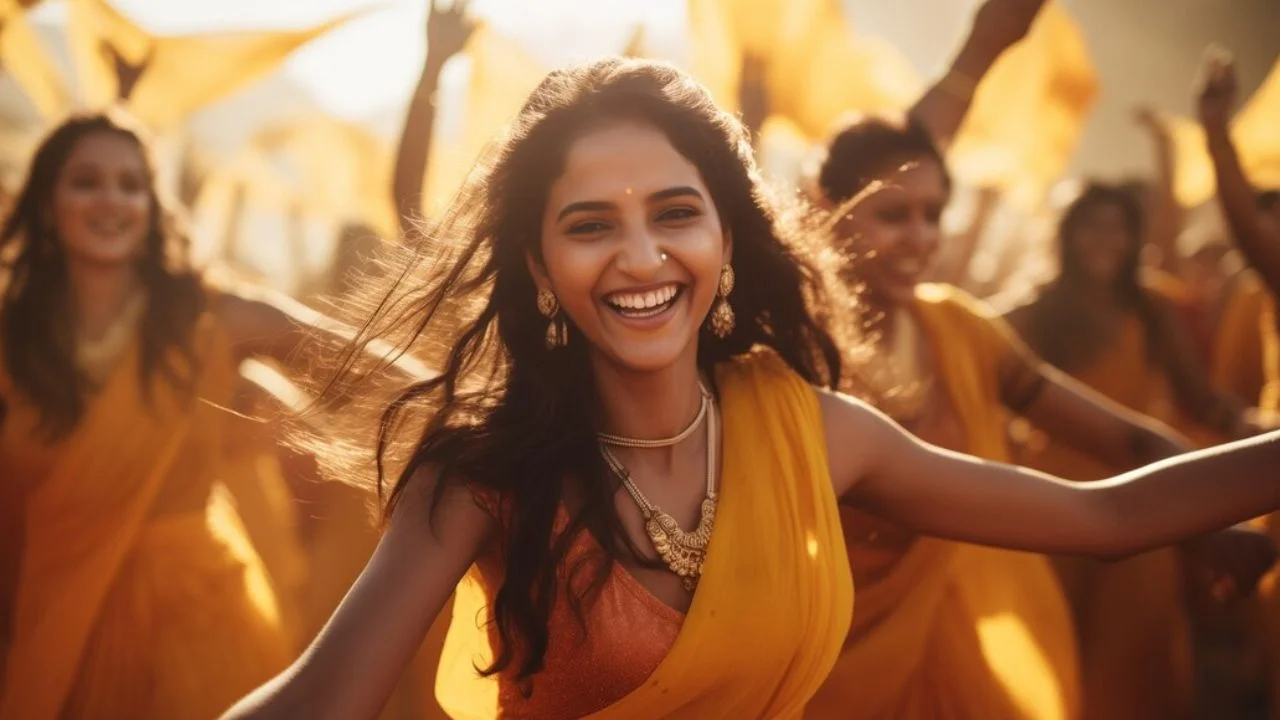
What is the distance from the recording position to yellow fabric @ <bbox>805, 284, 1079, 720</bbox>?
3.09m

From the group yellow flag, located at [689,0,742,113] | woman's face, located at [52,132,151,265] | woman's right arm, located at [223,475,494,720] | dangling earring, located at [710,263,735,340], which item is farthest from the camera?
yellow flag, located at [689,0,742,113]

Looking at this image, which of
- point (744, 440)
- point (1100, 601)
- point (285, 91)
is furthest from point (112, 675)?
point (285, 91)

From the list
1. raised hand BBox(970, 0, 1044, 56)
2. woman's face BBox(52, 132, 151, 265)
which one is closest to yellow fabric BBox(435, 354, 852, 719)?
raised hand BBox(970, 0, 1044, 56)

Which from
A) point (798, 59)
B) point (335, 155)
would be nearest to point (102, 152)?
point (798, 59)

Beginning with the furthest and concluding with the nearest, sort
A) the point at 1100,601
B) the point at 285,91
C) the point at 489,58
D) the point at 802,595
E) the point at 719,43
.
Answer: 1. the point at 285,91
2. the point at 489,58
3. the point at 719,43
4. the point at 1100,601
5. the point at 802,595

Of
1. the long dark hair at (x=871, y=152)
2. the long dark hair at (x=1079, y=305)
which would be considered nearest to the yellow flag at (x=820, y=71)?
the long dark hair at (x=1079, y=305)

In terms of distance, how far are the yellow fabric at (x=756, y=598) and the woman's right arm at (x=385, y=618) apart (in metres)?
0.21

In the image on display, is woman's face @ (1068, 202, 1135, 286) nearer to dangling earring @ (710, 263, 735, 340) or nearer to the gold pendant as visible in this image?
dangling earring @ (710, 263, 735, 340)

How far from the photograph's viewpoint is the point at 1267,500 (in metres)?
2.34

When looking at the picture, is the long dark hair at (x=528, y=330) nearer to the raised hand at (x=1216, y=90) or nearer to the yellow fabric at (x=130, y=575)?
the yellow fabric at (x=130, y=575)

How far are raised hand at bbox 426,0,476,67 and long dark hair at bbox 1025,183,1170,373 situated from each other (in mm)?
3074

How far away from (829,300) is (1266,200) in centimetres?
473

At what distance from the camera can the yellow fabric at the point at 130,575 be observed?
3.53 m

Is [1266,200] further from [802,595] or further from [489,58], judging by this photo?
[802,595]
